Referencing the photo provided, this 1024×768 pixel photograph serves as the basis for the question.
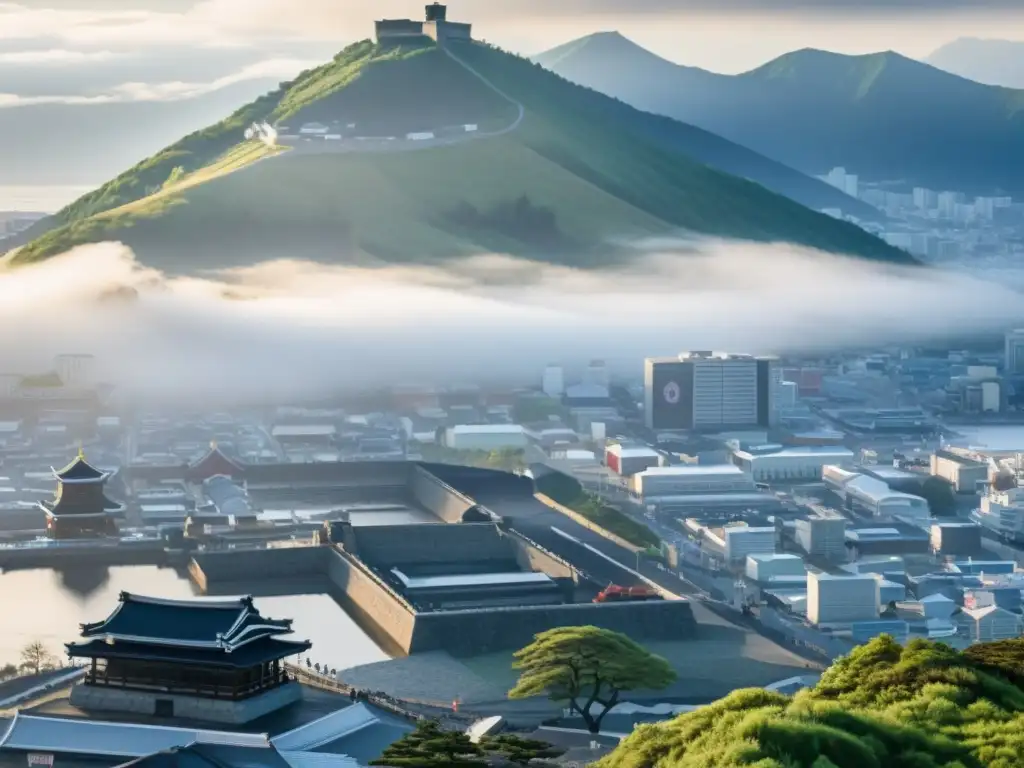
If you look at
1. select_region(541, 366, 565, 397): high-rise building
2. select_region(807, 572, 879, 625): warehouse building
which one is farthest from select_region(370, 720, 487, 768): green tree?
select_region(541, 366, 565, 397): high-rise building

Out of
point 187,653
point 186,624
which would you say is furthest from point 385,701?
point 187,653

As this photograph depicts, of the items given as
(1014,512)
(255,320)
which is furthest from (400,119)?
(1014,512)

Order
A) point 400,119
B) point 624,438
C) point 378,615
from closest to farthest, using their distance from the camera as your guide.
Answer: point 378,615
point 624,438
point 400,119

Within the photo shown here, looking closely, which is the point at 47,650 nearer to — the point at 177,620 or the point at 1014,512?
the point at 177,620

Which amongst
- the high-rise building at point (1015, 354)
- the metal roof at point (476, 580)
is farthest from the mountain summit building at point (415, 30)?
the metal roof at point (476, 580)

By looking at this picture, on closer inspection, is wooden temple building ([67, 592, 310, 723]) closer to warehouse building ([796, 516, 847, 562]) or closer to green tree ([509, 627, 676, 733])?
green tree ([509, 627, 676, 733])

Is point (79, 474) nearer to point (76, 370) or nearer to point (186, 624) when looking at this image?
point (186, 624)
